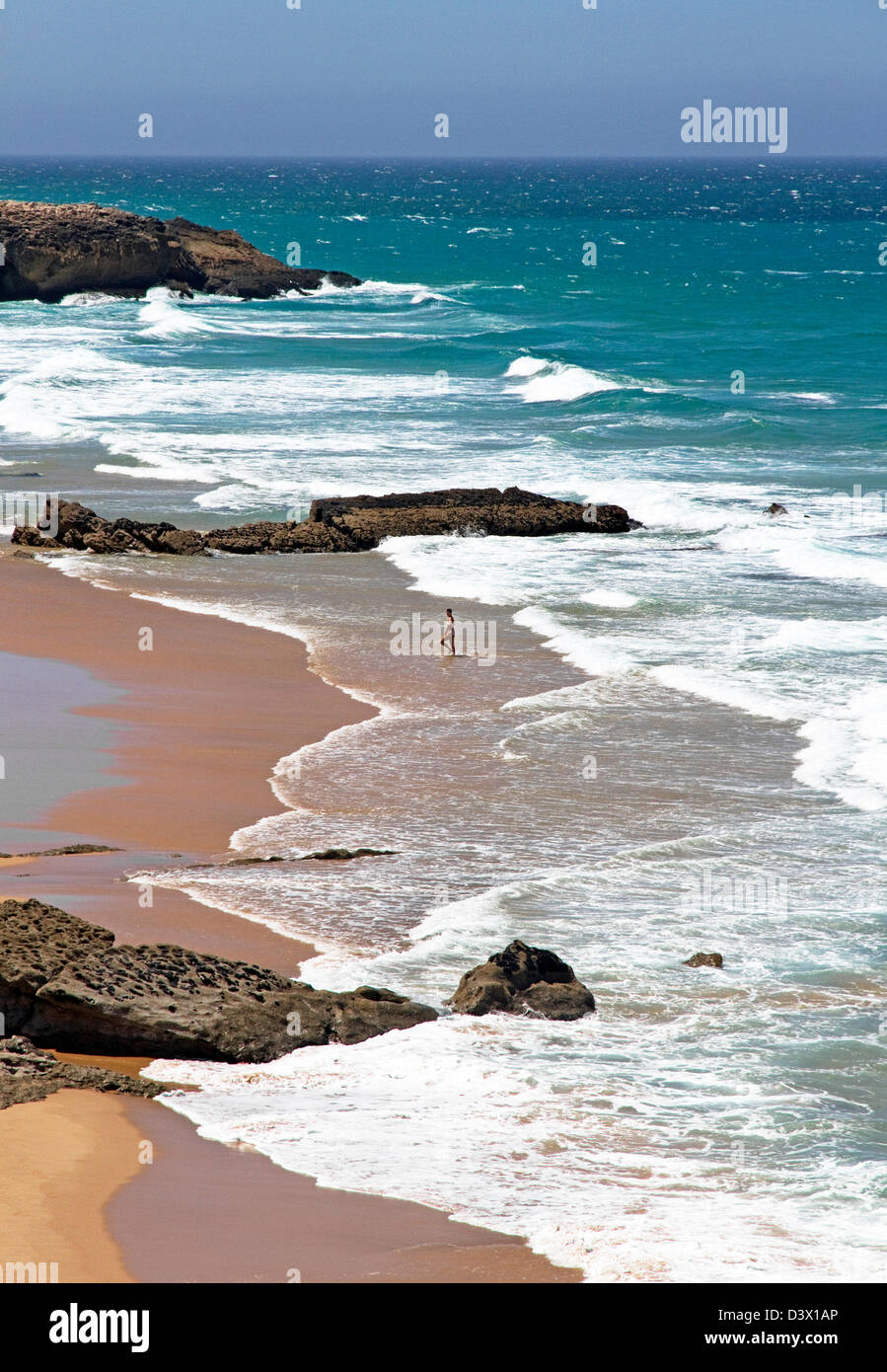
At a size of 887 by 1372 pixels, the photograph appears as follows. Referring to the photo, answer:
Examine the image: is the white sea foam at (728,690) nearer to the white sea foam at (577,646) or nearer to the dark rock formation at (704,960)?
the white sea foam at (577,646)

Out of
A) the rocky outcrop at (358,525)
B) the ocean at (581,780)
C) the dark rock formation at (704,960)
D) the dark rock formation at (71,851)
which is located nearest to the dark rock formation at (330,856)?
the ocean at (581,780)

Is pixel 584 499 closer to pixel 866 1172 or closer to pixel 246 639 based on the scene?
pixel 246 639

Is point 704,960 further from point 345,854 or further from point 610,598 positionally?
point 610,598

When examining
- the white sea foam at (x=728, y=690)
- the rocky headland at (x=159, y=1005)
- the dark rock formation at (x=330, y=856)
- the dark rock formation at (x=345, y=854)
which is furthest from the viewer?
the white sea foam at (x=728, y=690)

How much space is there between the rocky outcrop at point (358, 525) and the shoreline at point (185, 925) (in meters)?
4.79

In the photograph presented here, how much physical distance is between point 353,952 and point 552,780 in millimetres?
4740

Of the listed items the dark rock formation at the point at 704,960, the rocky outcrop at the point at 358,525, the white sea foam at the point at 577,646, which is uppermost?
the rocky outcrop at the point at 358,525

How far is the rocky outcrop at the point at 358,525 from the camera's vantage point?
26969mm

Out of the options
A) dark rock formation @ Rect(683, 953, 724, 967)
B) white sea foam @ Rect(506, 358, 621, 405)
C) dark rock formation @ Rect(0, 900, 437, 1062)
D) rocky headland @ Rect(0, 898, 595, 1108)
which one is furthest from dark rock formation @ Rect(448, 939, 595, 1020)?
white sea foam @ Rect(506, 358, 621, 405)

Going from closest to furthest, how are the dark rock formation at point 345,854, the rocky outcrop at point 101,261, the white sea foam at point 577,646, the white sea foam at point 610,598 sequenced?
the dark rock formation at point 345,854
the white sea foam at point 577,646
the white sea foam at point 610,598
the rocky outcrop at point 101,261

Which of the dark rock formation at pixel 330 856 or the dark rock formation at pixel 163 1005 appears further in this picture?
the dark rock formation at pixel 330 856

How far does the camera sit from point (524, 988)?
31.9 feet

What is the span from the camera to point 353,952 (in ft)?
35.0
